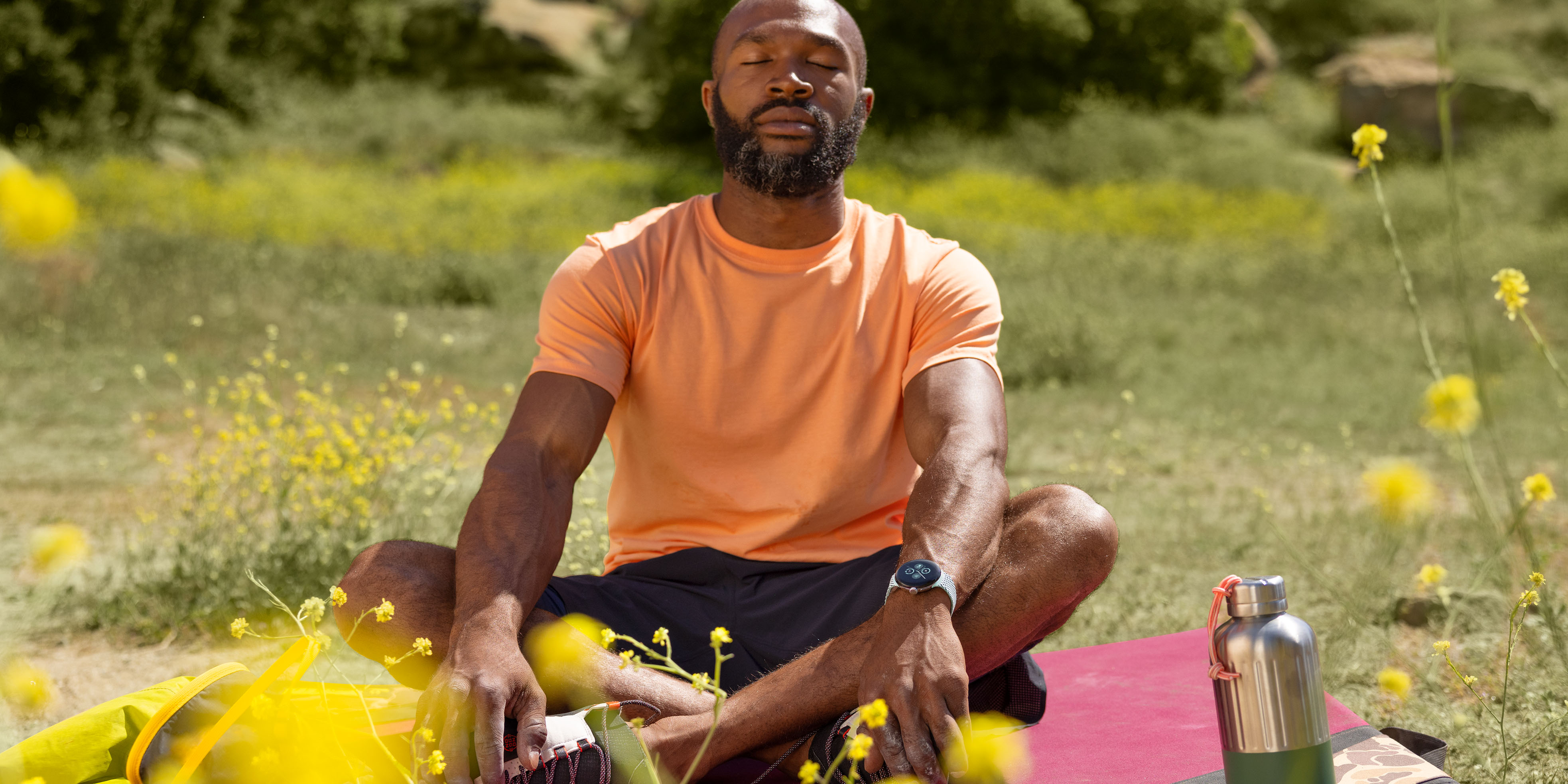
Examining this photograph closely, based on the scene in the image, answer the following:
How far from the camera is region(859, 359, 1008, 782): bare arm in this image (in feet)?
6.44

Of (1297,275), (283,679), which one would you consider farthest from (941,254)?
(1297,275)

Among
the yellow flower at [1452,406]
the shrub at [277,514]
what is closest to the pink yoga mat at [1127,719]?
the yellow flower at [1452,406]

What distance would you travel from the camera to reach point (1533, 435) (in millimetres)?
6762

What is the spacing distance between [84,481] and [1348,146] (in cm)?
1837

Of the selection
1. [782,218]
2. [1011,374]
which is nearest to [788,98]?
[782,218]

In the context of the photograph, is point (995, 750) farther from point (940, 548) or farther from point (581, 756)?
point (581, 756)

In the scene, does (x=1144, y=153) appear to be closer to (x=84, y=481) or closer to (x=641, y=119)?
(x=641, y=119)

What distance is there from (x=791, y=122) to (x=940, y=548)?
101 centimetres

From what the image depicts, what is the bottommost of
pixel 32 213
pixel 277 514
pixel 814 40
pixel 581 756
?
pixel 277 514

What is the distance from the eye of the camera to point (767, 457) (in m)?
2.67

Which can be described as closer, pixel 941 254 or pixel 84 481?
pixel 941 254

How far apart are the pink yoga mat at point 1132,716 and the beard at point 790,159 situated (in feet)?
3.80

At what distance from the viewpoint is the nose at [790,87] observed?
271 cm

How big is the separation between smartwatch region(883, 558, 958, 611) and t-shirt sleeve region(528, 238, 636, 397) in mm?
773
